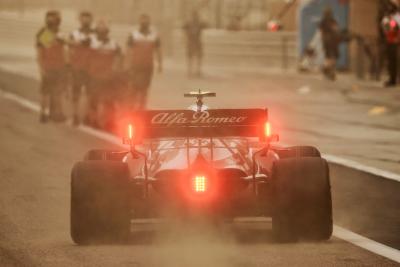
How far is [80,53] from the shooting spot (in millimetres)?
24062

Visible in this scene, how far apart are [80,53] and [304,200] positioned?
13.7m

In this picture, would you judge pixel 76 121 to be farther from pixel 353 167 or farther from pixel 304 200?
pixel 304 200

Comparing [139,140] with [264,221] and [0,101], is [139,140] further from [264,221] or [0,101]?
[0,101]

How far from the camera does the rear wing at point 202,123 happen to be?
1098 cm

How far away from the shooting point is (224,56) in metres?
47.5

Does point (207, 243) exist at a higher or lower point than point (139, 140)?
lower

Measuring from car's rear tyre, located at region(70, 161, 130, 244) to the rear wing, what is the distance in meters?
0.40

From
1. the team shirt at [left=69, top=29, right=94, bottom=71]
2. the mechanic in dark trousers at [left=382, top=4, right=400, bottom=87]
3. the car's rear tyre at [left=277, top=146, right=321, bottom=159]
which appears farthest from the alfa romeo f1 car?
the mechanic in dark trousers at [left=382, top=4, right=400, bottom=87]

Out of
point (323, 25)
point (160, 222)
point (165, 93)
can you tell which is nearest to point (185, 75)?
point (323, 25)

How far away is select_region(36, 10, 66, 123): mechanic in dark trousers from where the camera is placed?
24.3 meters

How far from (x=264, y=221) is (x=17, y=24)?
197 ft

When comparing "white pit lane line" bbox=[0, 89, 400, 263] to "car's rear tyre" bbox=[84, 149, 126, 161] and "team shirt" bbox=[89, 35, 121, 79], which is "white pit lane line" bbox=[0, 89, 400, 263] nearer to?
"team shirt" bbox=[89, 35, 121, 79]

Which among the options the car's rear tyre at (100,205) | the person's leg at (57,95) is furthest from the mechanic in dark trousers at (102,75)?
the car's rear tyre at (100,205)

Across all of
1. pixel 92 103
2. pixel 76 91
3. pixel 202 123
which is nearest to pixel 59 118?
pixel 76 91
